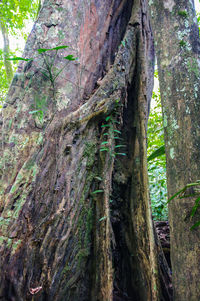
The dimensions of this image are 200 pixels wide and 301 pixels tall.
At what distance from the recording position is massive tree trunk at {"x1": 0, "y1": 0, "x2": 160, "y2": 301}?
5.40 feet

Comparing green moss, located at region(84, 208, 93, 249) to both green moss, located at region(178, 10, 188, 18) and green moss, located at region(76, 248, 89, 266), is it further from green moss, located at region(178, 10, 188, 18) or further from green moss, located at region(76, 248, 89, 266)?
green moss, located at region(178, 10, 188, 18)

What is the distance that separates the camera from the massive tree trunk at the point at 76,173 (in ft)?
5.40

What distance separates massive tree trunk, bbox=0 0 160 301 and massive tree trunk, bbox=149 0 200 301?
15.8 inches

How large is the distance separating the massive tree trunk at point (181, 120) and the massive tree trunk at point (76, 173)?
40 cm

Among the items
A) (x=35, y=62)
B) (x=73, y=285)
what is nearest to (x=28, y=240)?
(x=73, y=285)

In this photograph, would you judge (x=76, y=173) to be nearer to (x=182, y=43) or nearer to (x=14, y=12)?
(x=182, y=43)

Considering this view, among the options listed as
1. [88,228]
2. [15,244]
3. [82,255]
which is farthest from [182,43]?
[15,244]

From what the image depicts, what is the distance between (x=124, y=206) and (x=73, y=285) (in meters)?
0.78

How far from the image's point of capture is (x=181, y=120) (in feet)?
5.30

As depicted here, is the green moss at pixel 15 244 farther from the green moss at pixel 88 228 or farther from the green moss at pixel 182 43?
the green moss at pixel 182 43

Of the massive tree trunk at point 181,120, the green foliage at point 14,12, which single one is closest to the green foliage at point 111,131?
the massive tree trunk at point 181,120

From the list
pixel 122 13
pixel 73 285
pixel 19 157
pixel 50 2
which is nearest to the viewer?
pixel 73 285

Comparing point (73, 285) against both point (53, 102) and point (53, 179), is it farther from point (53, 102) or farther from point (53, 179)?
→ point (53, 102)

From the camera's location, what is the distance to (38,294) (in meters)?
1.55
